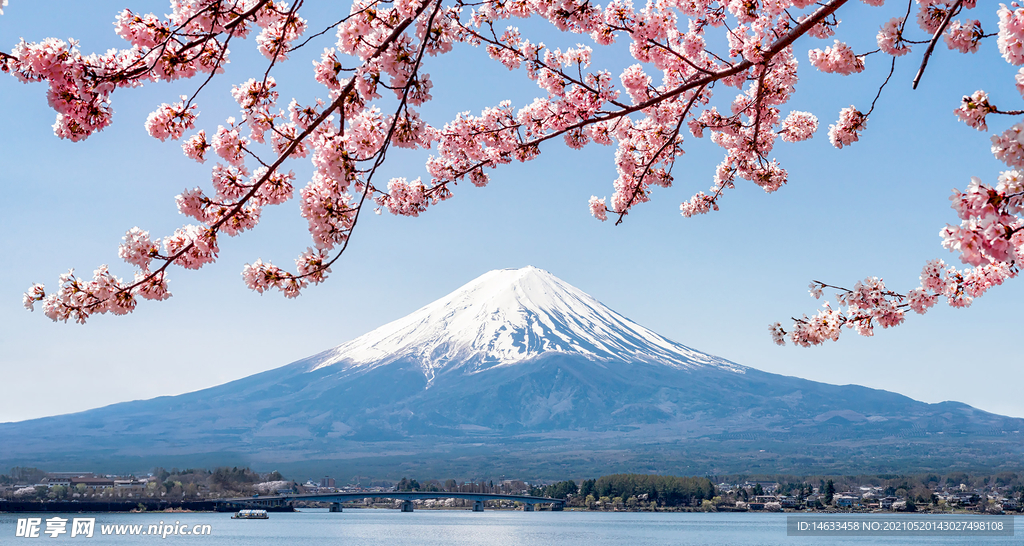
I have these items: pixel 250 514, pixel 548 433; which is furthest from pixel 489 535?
pixel 548 433

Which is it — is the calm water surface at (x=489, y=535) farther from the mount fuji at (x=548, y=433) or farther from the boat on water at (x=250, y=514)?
the mount fuji at (x=548, y=433)

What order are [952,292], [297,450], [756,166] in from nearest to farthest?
[952,292], [756,166], [297,450]

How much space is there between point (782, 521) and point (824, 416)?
104501mm

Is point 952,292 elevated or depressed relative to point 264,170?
depressed

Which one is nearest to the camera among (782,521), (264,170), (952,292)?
(264,170)

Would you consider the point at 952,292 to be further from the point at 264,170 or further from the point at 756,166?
the point at 264,170

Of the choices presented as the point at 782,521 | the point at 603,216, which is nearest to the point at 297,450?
the point at 782,521

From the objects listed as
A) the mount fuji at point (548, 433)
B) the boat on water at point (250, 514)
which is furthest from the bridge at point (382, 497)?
the mount fuji at point (548, 433)

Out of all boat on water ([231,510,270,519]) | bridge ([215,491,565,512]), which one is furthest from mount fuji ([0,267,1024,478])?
boat on water ([231,510,270,519])

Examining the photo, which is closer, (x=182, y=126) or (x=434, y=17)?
(x=434, y=17)

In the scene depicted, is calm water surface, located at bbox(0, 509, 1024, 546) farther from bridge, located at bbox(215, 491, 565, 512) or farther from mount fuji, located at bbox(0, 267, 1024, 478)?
mount fuji, located at bbox(0, 267, 1024, 478)

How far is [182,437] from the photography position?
554 ft

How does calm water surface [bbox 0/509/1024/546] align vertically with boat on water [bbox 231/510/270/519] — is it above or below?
above

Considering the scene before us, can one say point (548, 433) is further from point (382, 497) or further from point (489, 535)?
point (489, 535)
